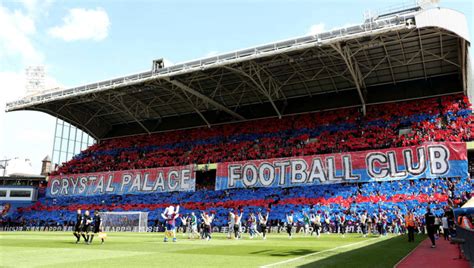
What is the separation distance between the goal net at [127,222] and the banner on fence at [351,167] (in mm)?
8476

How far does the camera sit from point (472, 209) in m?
11.3

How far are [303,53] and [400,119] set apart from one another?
12.6 meters

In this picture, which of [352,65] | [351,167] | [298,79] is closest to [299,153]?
[351,167]

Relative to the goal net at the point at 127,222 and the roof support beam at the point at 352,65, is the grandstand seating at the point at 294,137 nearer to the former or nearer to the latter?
the roof support beam at the point at 352,65

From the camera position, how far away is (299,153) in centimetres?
3975

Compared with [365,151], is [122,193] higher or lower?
lower

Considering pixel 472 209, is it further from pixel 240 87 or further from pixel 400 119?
pixel 240 87

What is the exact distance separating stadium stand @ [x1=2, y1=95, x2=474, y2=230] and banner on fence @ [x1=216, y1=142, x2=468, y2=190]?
743 millimetres

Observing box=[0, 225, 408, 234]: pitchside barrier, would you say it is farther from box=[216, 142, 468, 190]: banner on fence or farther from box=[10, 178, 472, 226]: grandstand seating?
box=[216, 142, 468, 190]: banner on fence

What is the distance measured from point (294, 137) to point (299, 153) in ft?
14.0

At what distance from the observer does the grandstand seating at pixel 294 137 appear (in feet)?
121

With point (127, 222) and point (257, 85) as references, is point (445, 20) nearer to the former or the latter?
point (257, 85)

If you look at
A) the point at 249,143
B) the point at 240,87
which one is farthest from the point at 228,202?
the point at 240,87

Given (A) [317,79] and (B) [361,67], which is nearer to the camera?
(B) [361,67]
